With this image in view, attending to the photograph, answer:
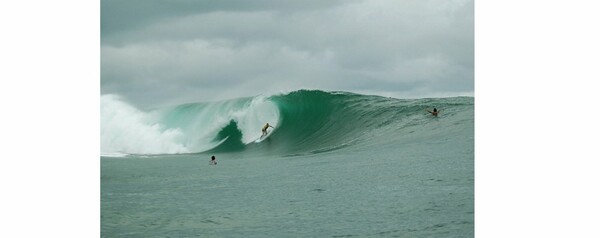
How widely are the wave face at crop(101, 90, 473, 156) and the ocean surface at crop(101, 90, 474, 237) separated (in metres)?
0.02

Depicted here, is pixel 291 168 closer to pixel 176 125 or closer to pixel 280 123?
pixel 176 125

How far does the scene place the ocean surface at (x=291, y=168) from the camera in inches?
222

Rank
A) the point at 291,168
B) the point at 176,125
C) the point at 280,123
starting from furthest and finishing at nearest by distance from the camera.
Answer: the point at 280,123 < the point at 176,125 < the point at 291,168

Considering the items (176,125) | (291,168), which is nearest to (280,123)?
(176,125)

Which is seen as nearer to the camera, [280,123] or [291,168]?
[291,168]

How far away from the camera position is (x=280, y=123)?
1012 centimetres

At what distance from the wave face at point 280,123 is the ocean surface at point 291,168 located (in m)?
0.02

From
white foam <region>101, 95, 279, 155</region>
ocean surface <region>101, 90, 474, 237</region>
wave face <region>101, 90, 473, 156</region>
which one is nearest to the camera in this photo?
ocean surface <region>101, 90, 474, 237</region>

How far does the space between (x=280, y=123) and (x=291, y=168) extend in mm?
2616

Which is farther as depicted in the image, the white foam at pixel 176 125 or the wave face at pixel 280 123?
the wave face at pixel 280 123

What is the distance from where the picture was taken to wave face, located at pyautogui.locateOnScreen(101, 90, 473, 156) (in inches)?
303
